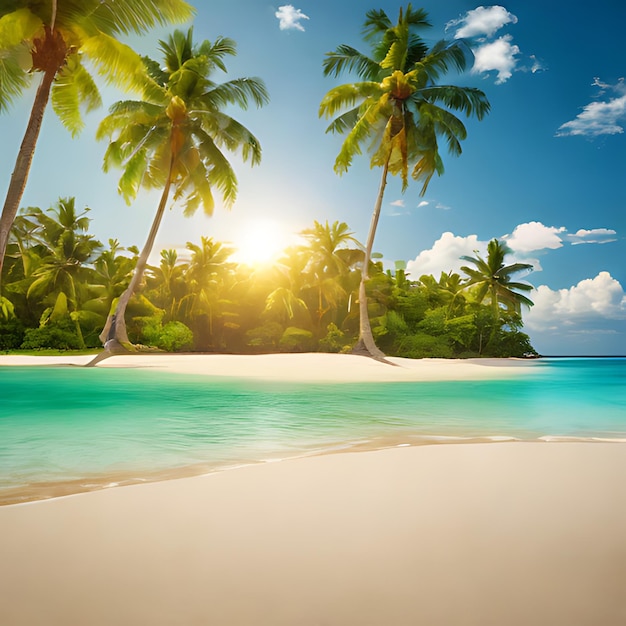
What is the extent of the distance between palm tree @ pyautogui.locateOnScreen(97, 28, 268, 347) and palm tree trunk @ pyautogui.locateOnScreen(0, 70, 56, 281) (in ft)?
17.5

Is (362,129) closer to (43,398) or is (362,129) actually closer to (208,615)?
(43,398)

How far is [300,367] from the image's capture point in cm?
1488

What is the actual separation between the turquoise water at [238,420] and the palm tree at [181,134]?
8865mm

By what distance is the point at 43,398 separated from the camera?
24.5 ft

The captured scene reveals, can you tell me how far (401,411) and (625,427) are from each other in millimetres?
2370

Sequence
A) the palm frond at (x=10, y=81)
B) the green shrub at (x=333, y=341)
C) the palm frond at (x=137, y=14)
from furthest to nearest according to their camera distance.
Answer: the green shrub at (x=333, y=341) → the palm frond at (x=137, y=14) → the palm frond at (x=10, y=81)

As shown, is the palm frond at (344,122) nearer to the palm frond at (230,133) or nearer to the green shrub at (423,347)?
the palm frond at (230,133)

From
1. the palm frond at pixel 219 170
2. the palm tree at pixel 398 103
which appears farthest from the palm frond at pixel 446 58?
the palm frond at pixel 219 170

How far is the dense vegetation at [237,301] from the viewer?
21297 millimetres

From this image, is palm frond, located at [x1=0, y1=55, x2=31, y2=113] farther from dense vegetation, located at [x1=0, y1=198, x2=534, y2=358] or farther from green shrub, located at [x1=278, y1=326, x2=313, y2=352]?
green shrub, located at [x1=278, y1=326, x2=313, y2=352]

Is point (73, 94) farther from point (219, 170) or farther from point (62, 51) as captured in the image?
point (219, 170)

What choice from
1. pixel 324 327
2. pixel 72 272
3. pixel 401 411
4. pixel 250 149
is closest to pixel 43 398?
pixel 401 411

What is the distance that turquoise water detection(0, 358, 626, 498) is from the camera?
142 inches

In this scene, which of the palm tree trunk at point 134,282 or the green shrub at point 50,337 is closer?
the palm tree trunk at point 134,282
